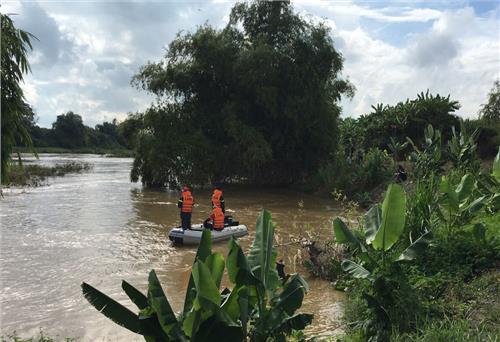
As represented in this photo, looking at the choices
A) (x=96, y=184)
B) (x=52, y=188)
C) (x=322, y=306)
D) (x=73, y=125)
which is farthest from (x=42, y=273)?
(x=73, y=125)

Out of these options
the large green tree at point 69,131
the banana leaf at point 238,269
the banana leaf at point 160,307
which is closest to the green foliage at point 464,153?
the banana leaf at point 238,269

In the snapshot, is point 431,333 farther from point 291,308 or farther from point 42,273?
point 42,273

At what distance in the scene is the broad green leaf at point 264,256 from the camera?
4.20 metres

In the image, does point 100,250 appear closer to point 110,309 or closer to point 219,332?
point 110,309

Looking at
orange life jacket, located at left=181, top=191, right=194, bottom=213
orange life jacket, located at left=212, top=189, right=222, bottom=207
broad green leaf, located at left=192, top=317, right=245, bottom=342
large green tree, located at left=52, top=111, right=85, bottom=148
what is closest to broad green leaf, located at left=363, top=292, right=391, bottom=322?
broad green leaf, located at left=192, top=317, right=245, bottom=342

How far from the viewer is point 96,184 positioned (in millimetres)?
28438

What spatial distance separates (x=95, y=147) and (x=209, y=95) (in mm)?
72875

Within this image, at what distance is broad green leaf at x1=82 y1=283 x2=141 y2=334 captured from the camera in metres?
3.78

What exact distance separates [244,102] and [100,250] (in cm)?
1538

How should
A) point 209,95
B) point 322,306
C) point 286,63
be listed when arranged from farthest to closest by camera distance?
point 209,95, point 286,63, point 322,306

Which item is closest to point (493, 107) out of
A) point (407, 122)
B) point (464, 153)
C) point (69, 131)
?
point (407, 122)

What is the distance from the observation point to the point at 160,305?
365 centimetres

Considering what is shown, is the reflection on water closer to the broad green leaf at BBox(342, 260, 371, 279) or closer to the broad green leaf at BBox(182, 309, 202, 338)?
the broad green leaf at BBox(342, 260, 371, 279)

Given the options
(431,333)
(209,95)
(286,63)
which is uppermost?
(286,63)
